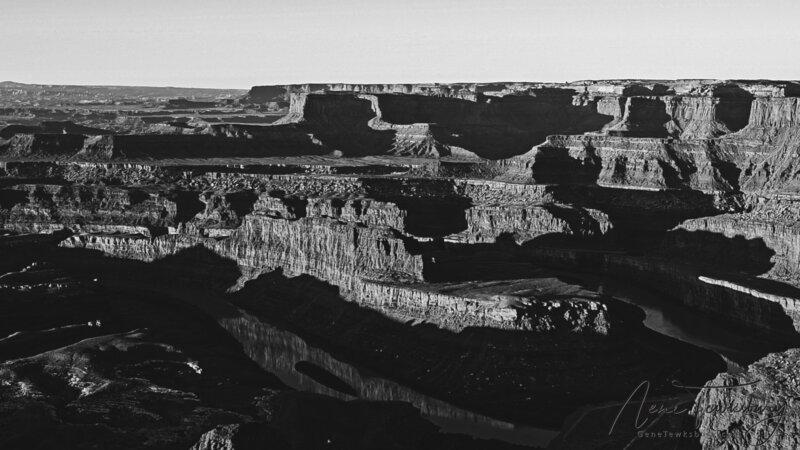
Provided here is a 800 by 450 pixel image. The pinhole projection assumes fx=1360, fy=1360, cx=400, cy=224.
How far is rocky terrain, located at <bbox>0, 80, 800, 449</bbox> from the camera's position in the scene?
5600 centimetres

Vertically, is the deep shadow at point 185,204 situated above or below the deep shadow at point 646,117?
below

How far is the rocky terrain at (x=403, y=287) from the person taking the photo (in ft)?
184

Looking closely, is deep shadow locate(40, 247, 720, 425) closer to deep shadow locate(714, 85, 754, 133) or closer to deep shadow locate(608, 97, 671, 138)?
deep shadow locate(714, 85, 754, 133)

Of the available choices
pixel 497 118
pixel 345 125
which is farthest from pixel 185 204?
pixel 497 118

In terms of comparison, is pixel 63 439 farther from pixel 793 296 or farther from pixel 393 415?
pixel 793 296

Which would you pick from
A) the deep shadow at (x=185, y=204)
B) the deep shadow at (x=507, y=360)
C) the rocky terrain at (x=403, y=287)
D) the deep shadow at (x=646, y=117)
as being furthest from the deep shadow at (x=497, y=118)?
the deep shadow at (x=507, y=360)

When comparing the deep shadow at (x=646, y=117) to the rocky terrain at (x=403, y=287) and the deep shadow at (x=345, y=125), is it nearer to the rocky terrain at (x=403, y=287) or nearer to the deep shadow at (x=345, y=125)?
the rocky terrain at (x=403, y=287)

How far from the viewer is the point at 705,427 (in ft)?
136

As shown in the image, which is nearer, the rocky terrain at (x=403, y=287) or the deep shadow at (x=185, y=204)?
the rocky terrain at (x=403, y=287)

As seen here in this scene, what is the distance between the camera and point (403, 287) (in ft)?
251

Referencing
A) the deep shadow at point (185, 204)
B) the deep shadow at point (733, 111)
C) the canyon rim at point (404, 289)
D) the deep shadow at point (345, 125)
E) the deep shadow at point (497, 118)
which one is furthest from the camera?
the deep shadow at point (497, 118)

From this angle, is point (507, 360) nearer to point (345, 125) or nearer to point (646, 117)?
point (345, 125)

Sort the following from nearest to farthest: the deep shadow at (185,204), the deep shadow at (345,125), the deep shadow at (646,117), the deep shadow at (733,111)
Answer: the deep shadow at (185,204), the deep shadow at (733,111), the deep shadow at (345,125), the deep shadow at (646,117)

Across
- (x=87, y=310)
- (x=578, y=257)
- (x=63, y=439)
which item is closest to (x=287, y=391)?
(x=63, y=439)
